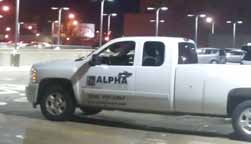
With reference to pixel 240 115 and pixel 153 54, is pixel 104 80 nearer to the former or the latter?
pixel 153 54

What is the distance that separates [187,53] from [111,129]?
231 cm

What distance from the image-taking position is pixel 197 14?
11169 cm

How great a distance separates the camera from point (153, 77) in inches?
486

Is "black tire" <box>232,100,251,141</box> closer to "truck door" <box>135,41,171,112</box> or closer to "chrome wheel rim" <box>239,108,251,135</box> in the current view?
"chrome wheel rim" <box>239,108,251,135</box>

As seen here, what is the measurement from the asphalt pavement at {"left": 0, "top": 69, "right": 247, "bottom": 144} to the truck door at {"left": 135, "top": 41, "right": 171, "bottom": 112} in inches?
Result: 23.8

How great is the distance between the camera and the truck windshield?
1276 cm

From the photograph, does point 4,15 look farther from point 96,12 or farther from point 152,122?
point 152,122

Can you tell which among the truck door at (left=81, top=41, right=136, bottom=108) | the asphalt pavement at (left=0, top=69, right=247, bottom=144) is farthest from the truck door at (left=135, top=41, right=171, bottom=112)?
the asphalt pavement at (left=0, top=69, right=247, bottom=144)

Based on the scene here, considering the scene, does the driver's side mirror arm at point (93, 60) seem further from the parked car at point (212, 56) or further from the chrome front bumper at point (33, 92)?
the parked car at point (212, 56)

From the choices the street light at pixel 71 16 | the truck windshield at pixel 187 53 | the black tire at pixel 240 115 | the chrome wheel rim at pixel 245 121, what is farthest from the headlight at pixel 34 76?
the street light at pixel 71 16

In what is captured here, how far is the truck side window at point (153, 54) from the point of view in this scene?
1248 cm

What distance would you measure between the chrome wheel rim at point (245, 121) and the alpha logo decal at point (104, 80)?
98.4 inches

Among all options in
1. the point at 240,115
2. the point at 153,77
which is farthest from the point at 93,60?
the point at 240,115

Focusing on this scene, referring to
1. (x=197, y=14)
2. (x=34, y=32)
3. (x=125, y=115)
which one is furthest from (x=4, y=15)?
(x=125, y=115)
